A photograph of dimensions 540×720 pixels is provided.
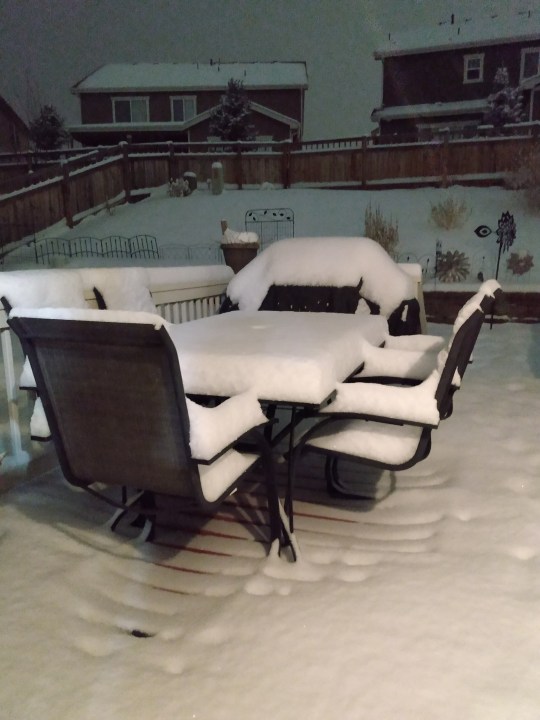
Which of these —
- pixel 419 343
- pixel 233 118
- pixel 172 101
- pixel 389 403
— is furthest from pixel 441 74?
pixel 389 403

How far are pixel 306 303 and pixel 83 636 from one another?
2.74m

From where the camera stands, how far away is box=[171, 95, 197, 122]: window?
2091 cm

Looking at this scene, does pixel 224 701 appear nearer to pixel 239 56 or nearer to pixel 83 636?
pixel 83 636

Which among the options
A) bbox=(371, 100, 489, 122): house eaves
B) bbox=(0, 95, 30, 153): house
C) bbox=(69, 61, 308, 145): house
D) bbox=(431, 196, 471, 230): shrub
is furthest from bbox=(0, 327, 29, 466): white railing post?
bbox=(0, 95, 30, 153): house

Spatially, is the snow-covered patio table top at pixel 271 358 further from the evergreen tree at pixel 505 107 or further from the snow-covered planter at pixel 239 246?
the evergreen tree at pixel 505 107

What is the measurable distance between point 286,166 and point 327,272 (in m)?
11.0

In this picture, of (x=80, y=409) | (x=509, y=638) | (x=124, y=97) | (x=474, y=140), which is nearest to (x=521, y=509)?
(x=509, y=638)

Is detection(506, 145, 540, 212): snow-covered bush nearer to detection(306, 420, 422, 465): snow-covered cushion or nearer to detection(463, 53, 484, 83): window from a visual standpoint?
detection(463, 53, 484, 83): window

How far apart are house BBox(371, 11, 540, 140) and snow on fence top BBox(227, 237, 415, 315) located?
1511 cm

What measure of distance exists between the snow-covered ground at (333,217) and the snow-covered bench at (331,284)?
Result: 5.59 meters

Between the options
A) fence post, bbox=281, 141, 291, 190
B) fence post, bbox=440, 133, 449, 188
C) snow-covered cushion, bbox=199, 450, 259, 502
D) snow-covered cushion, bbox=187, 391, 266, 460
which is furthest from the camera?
fence post, bbox=281, 141, 291, 190

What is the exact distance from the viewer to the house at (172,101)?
20.2 m

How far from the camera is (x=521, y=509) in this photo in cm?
242

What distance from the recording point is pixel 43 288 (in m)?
2.51
